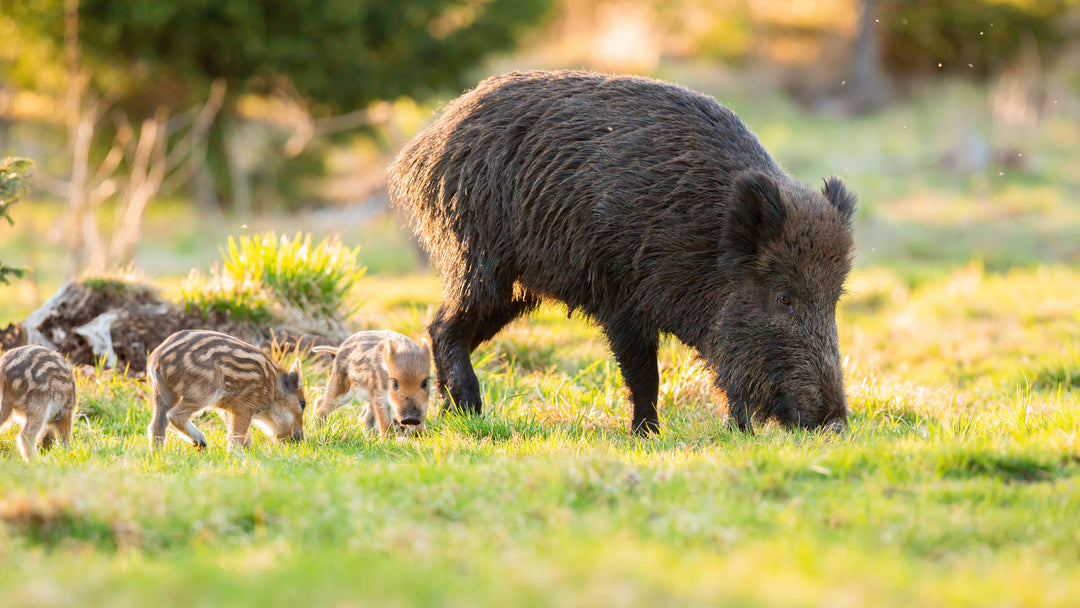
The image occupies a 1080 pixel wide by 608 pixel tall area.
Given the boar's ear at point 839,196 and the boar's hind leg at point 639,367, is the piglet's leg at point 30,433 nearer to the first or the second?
the boar's hind leg at point 639,367

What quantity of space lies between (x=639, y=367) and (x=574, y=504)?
79.7 inches

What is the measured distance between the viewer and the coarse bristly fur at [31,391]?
5.61 meters

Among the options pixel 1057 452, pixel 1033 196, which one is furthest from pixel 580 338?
pixel 1033 196

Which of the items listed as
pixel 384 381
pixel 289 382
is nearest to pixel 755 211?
pixel 384 381

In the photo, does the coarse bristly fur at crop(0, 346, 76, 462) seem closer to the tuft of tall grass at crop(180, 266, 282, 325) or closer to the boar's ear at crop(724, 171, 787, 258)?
the tuft of tall grass at crop(180, 266, 282, 325)

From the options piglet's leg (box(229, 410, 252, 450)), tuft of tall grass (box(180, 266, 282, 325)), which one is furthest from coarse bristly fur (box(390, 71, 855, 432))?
tuft of tall grass (box(180, 266, 282, 325))

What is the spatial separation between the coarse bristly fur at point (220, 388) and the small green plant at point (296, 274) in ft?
9.23

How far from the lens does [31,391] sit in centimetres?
563

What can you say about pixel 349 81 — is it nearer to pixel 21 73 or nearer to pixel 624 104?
pixel 21 73

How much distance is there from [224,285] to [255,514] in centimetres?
484

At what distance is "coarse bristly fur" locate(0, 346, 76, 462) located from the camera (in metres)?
5.61

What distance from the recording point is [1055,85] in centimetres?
2552

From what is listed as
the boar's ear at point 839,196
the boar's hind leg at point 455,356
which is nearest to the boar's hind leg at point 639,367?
the boar's hind leg at point 455,356

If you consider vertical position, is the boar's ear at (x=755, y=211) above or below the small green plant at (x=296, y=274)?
above
